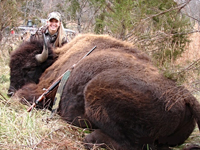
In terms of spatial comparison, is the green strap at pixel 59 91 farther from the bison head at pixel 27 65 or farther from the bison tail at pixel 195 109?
the bison tail at pixel 195 109

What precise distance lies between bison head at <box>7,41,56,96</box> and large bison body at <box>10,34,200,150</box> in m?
1.36

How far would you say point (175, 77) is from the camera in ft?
10.5

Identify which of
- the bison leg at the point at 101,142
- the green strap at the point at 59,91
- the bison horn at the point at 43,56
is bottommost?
the bison leg at the point at 101,142

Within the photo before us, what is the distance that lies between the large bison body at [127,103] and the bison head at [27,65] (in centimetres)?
136

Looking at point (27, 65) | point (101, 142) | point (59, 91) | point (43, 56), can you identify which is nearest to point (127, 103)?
point (101, 142)

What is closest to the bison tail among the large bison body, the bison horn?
the large bison body

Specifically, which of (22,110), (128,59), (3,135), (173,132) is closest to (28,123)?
(3,135)

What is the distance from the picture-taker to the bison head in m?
5.27

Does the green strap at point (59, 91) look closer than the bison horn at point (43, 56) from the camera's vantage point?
Yes

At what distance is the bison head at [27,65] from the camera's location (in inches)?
207

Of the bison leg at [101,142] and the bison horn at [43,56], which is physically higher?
the bison horn at [43,56]

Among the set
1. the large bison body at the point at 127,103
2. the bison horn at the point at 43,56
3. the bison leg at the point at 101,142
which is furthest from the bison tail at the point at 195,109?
the bison horn at the point at 43,56

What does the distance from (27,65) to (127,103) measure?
291 cm

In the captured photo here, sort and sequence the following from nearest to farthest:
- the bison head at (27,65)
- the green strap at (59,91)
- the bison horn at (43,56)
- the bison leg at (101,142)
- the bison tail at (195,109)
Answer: the bison tail at (195,109) → the bison leg at (101,142) → the green strap at (59,91) → the bison horn at (43,56) → the bison head at (27,65)
